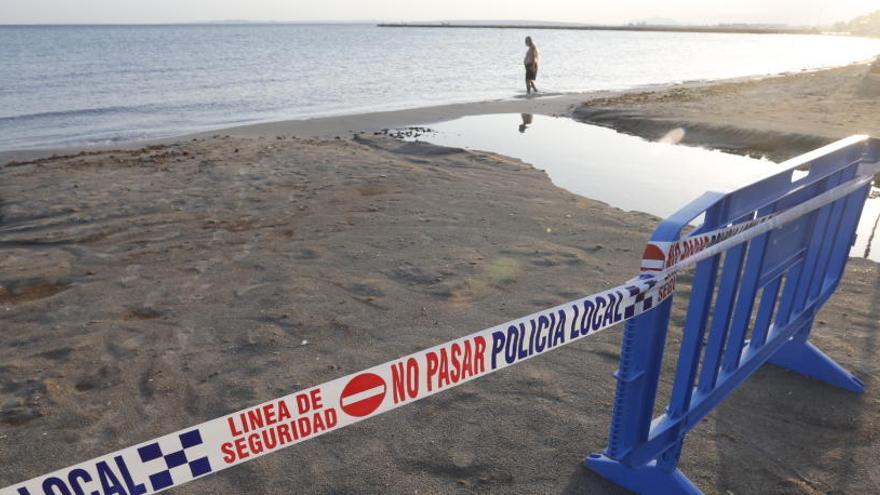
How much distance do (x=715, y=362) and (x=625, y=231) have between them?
426cm

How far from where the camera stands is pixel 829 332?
4.44m

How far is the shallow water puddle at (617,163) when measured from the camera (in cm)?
870

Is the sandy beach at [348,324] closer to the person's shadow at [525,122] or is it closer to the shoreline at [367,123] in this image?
the shoreline at [367,123]

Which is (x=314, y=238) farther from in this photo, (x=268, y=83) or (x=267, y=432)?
(x=268, y=83)

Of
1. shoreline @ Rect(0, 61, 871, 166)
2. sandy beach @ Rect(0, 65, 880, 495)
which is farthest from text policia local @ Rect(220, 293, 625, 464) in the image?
shoreline @ Rect(0, 61, 871, 166)

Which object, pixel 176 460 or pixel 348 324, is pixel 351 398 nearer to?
pixel 176 460

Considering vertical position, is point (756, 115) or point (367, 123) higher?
point (756, 115)

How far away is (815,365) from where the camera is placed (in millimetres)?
3734

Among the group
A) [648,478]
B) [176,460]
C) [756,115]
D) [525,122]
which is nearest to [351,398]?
[176,460]

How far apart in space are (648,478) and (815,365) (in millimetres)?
1882

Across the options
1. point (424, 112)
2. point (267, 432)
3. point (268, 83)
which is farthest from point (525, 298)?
point (268, 83)

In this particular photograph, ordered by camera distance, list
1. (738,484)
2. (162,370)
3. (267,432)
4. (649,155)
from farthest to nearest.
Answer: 1. (649,155)
2. (162,370)
3. (738,484)
4. (267,432)

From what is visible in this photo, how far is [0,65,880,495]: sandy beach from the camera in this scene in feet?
10.2

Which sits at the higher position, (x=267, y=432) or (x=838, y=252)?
(x=838, y=252)
